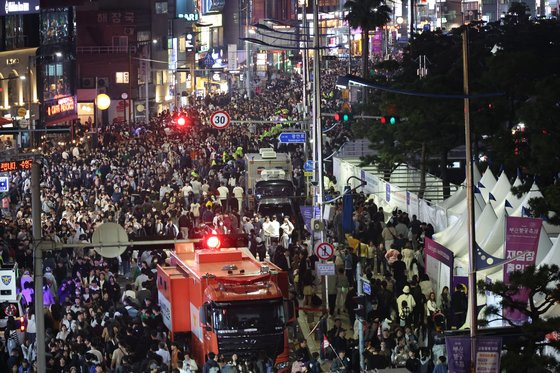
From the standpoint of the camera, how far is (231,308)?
22344 millimetres

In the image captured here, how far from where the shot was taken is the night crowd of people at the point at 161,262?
22.5m

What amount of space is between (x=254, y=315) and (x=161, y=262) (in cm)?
707

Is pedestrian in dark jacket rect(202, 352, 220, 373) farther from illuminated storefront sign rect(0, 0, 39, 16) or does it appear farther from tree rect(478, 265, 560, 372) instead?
illuminated storefront sign rect(0, 0, 39, 16)

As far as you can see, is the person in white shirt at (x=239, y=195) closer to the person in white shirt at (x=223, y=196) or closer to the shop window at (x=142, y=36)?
the person in white shirt at (x=223, y=196)

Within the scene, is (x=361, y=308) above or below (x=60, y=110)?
below

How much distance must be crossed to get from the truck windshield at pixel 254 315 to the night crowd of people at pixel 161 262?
0.62 meters

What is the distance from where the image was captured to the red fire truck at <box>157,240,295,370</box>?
73.0 ft

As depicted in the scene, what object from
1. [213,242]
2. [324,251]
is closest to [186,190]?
[324,251]

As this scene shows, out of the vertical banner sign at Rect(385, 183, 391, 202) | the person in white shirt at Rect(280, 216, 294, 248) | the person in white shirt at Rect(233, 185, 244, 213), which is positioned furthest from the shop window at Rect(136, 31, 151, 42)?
the person in white shirt at Rect(280, 216, 294, 248)

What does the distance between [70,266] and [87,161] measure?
71.7 ft

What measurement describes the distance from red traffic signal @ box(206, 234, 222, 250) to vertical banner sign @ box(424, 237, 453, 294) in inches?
172

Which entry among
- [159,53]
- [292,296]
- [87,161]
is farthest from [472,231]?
[159,53]

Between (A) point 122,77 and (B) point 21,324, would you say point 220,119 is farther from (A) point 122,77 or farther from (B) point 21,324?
(A) point 122,77

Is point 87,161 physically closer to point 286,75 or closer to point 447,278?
point 447,278
